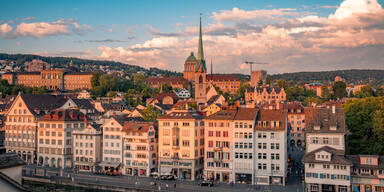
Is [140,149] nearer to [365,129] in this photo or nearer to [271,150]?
[271,150]

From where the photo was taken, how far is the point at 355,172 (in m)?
60.9

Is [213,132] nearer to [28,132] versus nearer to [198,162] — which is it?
[198,162]

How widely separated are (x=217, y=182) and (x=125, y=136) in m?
20.1

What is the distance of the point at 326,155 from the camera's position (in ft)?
203

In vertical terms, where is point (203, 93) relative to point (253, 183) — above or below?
above

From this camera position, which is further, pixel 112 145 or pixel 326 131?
pixel 112 145

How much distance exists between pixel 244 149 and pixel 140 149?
19.3 meters

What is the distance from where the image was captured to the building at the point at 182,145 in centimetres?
7450

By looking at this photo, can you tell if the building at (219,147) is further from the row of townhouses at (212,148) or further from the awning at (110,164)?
the awning at (110,164)

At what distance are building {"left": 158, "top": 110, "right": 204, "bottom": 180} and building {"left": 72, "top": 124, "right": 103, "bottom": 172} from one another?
14.6 metres

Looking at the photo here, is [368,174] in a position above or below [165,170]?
above

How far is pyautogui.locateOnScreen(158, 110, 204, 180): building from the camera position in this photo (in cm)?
7450

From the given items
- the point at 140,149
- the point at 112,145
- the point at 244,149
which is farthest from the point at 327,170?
the point at 112,145

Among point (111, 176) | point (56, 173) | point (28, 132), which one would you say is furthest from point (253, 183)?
point (28, 132)
